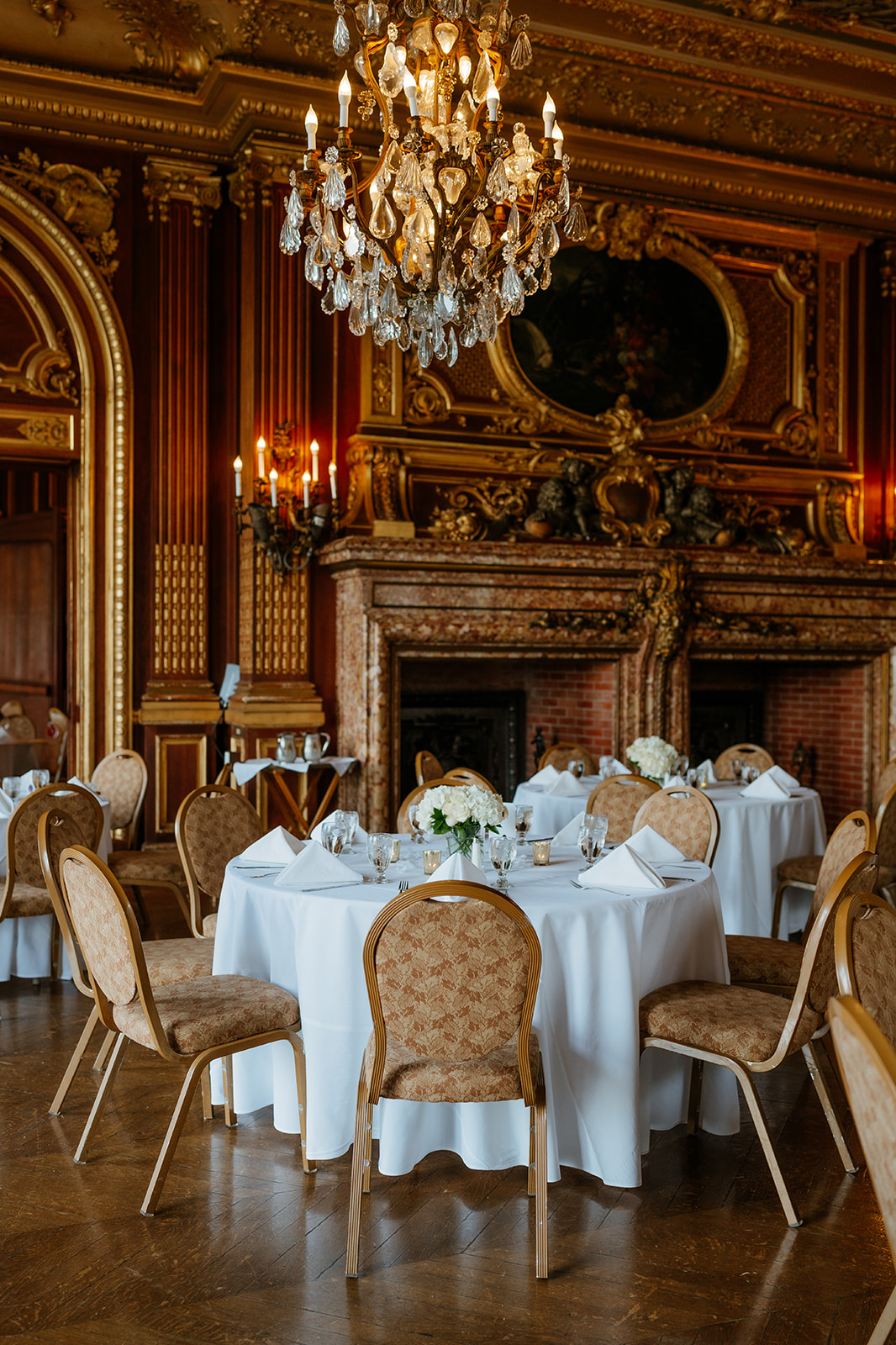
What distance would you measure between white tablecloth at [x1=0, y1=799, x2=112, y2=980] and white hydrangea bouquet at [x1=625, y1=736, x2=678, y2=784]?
2.60 m

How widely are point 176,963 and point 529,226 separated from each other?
9.19ft

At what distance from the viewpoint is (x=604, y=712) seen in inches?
310

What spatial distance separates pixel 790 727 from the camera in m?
8.98

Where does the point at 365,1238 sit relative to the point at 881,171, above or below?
below

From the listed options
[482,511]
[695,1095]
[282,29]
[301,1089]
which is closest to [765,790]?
[695,1095]

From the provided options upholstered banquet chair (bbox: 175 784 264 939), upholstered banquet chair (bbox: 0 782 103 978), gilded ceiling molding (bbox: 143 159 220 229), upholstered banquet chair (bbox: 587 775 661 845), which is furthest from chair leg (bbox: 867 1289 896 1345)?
gilded ceiling molding (bbox: 143 159 220 229)

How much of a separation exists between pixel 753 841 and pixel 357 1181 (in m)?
3.29

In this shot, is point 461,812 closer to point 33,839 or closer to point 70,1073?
point 70,1073

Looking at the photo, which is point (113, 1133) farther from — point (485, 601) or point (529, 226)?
point (485, 601)

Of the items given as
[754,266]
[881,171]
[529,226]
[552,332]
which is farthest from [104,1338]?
[881,171]

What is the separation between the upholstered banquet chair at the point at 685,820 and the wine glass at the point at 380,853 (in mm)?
1333

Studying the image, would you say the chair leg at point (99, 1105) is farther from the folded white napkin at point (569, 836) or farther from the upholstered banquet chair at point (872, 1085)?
the upholstered banquet chair at point (872, 1085)

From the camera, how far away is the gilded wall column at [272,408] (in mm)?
7078

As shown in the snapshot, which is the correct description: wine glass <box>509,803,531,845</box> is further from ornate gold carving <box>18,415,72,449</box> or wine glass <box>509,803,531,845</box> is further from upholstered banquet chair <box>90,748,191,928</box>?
ornate gold carving <box>18,415,72,449</box>
